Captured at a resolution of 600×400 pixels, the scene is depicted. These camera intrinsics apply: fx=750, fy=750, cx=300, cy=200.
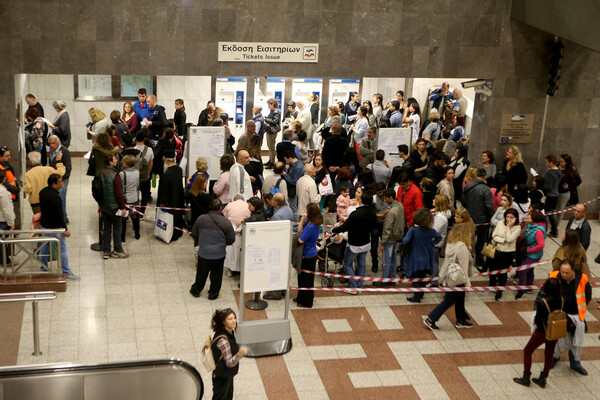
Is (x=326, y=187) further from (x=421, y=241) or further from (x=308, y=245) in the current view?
(x=308, y=245)

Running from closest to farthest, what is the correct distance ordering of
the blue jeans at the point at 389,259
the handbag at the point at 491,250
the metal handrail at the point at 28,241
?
the metal handrail at the point at 28,241, the handbag at the point at 491,250, the blue jeans at the point at 389,259

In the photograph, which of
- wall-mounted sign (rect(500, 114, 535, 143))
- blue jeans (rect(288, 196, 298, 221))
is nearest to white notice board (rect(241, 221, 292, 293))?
blue jeans (rect(288, 196, 298, 221))

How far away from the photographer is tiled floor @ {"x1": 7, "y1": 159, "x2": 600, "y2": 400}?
873 cm

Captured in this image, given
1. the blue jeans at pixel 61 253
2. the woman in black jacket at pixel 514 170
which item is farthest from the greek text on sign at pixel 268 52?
the blue jeans at pixel 61 253

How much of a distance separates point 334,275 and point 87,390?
4.31 meters

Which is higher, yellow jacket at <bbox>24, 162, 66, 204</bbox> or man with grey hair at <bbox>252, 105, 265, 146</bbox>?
man with grey hair at <bbox>252, 105, 265, 146</bbox>

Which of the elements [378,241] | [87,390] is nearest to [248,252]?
[87,390]

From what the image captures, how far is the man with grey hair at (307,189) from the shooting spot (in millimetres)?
12516

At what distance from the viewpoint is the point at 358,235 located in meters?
10.8

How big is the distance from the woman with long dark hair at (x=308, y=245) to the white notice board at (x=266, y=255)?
0.80 metres

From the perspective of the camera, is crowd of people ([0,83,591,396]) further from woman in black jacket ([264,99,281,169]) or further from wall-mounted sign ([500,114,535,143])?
woman in black jacket ([264,99,281,169])

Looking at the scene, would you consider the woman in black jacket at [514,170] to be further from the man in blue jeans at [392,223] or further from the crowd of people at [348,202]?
the man in blue jeans at [392,223]

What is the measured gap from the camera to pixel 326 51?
44.0 ft

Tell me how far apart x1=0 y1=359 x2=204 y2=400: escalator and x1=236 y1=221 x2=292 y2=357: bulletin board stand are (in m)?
1.72
